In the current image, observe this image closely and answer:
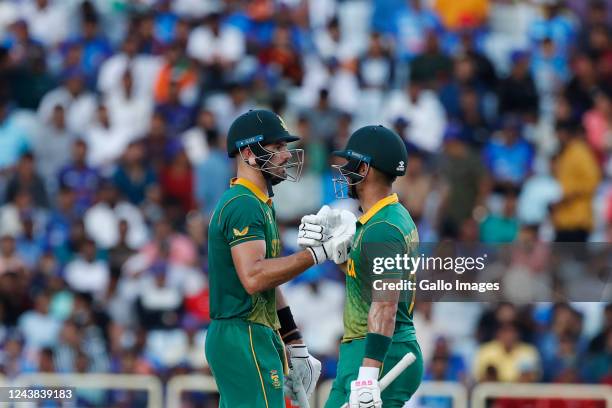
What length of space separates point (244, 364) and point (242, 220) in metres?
0.86

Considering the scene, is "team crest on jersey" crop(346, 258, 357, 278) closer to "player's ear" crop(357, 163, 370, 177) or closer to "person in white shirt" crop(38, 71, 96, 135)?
"player's ear" crop(357, 163, 370, 177)

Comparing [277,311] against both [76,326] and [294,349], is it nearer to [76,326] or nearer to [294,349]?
[294,349]

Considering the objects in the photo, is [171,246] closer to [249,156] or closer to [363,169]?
[249,156]

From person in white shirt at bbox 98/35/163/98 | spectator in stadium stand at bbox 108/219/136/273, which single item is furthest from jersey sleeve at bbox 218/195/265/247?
person in white shirt at bbox 98/35/163/98

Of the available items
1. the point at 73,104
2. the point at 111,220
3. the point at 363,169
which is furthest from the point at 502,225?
the point at 363,169

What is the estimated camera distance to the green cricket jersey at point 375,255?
8367 mm

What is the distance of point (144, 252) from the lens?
15.6m

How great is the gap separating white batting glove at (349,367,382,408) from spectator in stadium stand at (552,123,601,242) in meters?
7.93

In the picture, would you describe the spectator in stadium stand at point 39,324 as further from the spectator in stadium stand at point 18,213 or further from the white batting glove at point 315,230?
the white batting glove at point 315,230

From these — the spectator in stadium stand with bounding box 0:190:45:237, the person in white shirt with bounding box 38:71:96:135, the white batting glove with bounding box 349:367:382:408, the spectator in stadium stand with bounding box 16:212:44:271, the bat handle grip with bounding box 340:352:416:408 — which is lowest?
the white batting glove with bounding box 349:367:382:408

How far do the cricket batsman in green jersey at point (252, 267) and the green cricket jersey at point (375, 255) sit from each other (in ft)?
0.48

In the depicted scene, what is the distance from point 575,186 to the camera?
16125 millimetres

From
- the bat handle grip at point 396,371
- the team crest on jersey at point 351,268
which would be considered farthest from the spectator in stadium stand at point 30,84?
the bat handle grip at point 396,371

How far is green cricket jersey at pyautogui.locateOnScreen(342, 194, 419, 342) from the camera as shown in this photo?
837 cm
